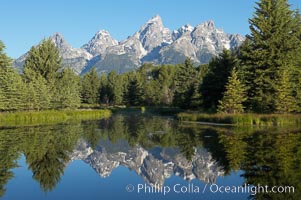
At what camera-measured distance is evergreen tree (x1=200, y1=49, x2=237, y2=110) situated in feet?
194

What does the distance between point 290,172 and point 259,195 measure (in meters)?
3.53

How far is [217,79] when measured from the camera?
5966 cm

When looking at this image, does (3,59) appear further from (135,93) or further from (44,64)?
(135,93)

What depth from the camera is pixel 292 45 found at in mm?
51719

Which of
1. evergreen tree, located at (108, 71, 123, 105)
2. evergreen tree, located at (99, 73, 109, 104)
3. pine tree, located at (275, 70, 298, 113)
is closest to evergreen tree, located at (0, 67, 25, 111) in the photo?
pine tree, located at (275, 70, 298, 113)

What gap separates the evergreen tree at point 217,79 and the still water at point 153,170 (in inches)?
1213

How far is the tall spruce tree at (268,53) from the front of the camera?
49969mm

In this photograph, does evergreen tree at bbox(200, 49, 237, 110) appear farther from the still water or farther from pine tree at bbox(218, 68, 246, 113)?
the still water

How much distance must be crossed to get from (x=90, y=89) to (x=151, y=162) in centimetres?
11431

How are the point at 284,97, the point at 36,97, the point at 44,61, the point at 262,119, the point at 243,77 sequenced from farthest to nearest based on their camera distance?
the point at 44,61
the point at 36,97
the point at 243,77
the point at 284,97
the point at 262,119

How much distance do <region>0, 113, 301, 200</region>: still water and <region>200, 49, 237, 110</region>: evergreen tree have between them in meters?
30.8

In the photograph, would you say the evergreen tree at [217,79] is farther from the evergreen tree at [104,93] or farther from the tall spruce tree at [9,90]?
the evergreen tree at [104,93]

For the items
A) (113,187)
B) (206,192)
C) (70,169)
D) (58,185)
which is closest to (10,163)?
(70,169)

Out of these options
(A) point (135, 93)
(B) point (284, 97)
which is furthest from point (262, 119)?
(A) point (135, 93)
